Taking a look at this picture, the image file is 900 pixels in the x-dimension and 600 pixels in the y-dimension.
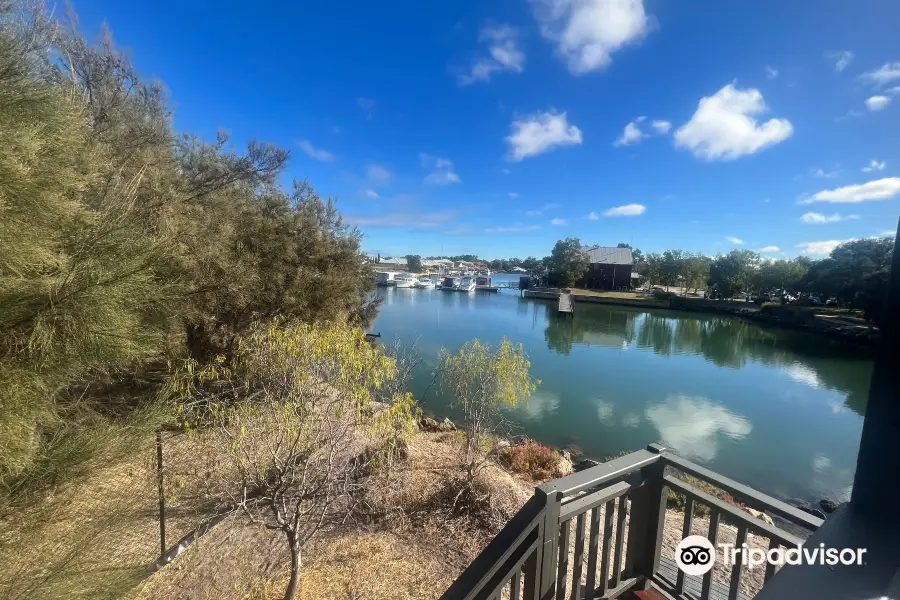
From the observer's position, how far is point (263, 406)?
3260 millimetres

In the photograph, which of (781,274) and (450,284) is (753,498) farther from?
(450,284)

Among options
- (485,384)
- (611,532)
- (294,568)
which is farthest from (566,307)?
(611,532)

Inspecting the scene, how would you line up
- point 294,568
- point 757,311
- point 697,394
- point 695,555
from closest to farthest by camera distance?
point 695,555, point 294,568, point 697,394, point 757,311

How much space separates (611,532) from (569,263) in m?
38.4

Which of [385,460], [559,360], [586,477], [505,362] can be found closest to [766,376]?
[559,360]

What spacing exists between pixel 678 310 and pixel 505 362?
3080 cm

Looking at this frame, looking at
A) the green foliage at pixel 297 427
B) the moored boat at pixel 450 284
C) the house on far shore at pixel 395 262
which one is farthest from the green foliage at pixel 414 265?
the green foliage at pixel 297 427

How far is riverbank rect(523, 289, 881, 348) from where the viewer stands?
63.7 feet

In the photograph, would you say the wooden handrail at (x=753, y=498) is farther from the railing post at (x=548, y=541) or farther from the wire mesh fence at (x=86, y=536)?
the wire mesh fence at (x=86, y=536)

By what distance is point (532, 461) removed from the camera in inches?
228

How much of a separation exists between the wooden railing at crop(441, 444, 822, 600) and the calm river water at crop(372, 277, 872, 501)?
385 cm

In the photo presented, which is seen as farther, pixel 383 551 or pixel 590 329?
pixel 590 329

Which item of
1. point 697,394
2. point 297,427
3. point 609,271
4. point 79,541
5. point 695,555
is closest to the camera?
point 695,555

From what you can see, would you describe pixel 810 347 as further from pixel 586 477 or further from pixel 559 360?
pixel 586 477
